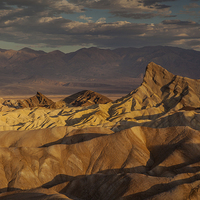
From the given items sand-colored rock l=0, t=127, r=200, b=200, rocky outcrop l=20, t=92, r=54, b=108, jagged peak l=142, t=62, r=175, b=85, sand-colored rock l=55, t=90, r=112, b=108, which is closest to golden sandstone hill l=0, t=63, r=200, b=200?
sand-colored rock l=0, t=127, r=200, b=200

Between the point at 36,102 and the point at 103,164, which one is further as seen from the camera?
the point at 36,102

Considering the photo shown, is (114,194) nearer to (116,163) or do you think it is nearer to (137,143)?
(116,163)

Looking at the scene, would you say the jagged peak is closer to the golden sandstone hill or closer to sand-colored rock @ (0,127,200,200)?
the golden sandstone hill

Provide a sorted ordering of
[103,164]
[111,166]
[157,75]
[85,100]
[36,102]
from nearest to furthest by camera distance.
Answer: [111,166] → [103,164] → [157,75] → [85,100] → [36,102]

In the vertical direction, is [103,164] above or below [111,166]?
above

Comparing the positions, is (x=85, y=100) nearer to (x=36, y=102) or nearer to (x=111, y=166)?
(x=36, y=102)

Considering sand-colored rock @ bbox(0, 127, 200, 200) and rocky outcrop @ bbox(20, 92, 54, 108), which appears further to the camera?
rocky outcrop @ bbox(20, 92, 54, 108)

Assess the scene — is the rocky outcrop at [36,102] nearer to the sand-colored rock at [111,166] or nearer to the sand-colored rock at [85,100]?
the sand-colored rock at [85,100]

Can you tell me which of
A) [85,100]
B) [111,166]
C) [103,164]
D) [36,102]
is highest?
[103,164]

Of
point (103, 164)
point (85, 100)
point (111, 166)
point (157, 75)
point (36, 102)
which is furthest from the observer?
point (36, 102)

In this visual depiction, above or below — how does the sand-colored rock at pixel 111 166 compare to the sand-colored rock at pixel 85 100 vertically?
above

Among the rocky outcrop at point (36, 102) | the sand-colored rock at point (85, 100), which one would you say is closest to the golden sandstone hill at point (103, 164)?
the sand-colored rock at point (85, 100)

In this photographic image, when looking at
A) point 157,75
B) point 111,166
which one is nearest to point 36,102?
point 157,75
